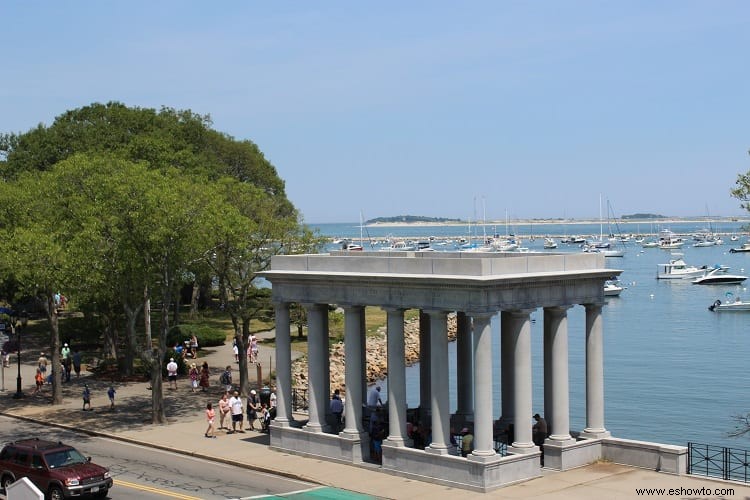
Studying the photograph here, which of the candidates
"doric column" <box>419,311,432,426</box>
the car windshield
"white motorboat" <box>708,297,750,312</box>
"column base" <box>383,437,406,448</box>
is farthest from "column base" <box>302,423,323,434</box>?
"white motorboat" <box>708,297,750,312</box>

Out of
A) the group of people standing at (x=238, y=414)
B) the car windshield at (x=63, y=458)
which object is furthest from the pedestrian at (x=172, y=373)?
the car windshield at (x=63, y=458)

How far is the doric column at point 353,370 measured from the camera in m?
35.4

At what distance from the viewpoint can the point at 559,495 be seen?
97.9 feet

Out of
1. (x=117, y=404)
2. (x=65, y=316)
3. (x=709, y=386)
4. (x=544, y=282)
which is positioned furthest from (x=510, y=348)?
(x=65, y=316)

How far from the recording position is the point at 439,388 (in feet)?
107

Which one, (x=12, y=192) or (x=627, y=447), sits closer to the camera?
(x=627, y=447)

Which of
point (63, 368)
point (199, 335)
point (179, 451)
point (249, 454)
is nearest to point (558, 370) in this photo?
point (249, 454)

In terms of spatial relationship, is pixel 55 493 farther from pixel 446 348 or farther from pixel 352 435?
pixel 446 348

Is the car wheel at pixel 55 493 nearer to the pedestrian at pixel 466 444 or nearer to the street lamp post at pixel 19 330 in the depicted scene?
the pedestrian at pixel 466 444

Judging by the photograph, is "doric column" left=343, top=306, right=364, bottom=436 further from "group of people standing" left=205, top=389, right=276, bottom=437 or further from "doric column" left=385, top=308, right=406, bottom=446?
"group of people standing" left=205, top=389, right=276, bottom=437

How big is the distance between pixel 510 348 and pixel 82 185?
966 inches

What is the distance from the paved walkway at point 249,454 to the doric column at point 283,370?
1430mm

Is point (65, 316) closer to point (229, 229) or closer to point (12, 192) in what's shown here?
point (12, 192)

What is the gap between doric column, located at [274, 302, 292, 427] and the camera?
3822 cm
